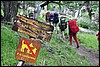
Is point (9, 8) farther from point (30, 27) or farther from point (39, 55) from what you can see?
point (30, 27)

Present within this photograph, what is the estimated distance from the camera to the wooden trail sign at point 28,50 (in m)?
6.54

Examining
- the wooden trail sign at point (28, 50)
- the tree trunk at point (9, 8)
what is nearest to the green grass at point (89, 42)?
the tree trunk at point (9, 8)

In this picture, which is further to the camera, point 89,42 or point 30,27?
point 89,42

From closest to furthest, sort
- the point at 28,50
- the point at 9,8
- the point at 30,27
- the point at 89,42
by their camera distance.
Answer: the point at 28,50 → the point at 30,27 → the point at 9,8 → the point at 89,42

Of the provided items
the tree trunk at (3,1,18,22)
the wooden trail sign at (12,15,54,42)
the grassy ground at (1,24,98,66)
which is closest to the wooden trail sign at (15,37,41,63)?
the wooden trail sign at (12,15,54,42)

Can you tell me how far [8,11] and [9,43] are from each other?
9.65 feet

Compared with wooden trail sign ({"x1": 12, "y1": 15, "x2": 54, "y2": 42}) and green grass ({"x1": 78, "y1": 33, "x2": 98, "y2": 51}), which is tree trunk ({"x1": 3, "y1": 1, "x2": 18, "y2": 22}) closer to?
wooden trail sign ({"x1": 12, "y1": 15, "x2": 54, "y2": 42})

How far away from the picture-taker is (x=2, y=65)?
7785mm

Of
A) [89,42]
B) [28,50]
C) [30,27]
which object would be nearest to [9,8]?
[30,27]

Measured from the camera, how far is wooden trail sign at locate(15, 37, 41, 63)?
654 centimetres

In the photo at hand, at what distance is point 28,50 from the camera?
21.5ft

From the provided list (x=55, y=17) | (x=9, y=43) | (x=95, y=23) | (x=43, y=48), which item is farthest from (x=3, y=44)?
(x=95, y=23)

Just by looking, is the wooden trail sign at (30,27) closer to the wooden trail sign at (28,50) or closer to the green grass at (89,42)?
the wooden trail sign at (28,50)

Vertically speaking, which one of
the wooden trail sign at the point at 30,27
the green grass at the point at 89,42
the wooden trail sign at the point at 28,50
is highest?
the wooden trail sign at the point at 30,27
